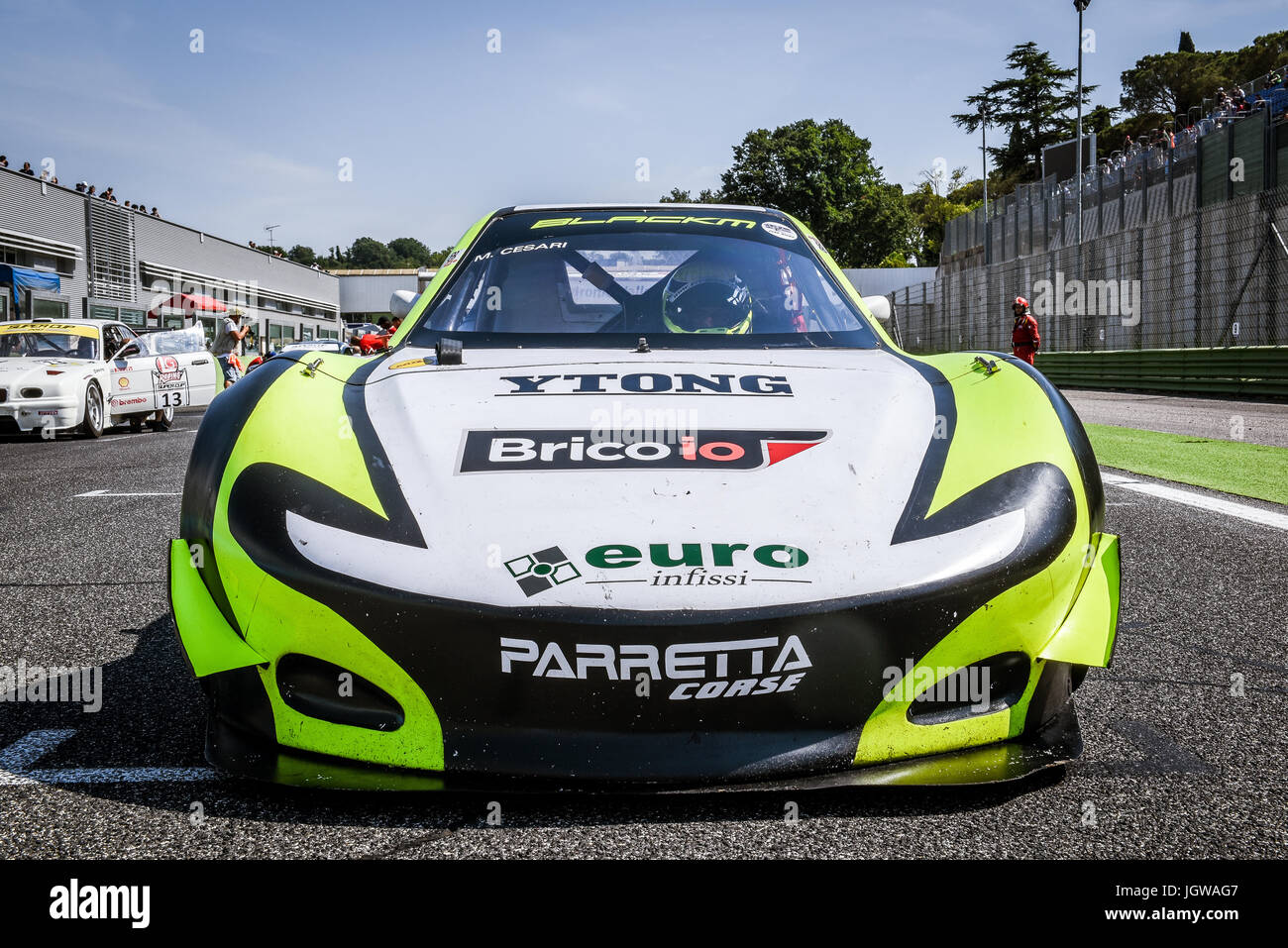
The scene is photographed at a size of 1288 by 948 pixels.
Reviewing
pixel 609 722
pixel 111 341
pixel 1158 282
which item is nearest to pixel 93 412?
pixel 111 341

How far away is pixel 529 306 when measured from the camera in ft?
10.6

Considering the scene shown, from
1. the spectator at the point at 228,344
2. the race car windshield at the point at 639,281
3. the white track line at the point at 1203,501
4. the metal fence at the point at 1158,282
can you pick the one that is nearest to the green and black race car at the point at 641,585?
the race car windshield at the point at 639,281

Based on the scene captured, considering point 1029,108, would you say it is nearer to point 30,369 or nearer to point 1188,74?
point 1188,74

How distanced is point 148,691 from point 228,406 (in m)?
0.84

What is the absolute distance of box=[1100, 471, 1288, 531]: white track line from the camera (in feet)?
17.2

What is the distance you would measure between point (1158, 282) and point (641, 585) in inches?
920

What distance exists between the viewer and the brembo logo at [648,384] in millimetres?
2352

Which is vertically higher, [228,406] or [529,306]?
[529,306]

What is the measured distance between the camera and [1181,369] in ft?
67.8

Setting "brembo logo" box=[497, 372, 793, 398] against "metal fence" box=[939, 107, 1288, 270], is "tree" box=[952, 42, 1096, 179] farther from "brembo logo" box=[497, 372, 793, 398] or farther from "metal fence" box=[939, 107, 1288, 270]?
"brembo logo" box=[497, 372, 793, 398]

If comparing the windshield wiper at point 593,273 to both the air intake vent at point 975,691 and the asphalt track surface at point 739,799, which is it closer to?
the asphalt track surface at point 739,799
